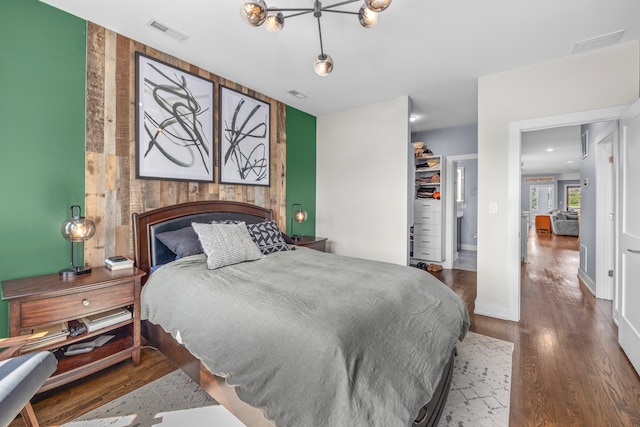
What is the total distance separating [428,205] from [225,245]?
167 inches

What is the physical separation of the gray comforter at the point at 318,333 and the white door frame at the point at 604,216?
9.64 feet

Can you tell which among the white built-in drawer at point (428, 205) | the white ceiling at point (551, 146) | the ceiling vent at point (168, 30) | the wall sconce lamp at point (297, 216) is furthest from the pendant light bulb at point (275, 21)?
the white built-in drawer at point (428, 205)

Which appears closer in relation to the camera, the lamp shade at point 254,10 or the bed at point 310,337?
the bed at point 310,337

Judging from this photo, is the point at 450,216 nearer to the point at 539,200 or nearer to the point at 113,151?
the point at 113,151

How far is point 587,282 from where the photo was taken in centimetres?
400

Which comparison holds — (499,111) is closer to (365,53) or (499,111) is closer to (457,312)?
(365,53)

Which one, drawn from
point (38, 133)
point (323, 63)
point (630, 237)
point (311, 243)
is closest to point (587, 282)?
point (630, 237)

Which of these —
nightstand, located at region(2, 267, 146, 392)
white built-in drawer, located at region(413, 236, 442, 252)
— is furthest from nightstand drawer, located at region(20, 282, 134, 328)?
white built-in drawer, located at region(413, 236, 442, 252)

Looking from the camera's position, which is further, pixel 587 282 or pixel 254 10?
pixel 587 282

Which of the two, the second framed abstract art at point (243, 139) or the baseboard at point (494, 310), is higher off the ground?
the second framed abstract art at point (243, 139)

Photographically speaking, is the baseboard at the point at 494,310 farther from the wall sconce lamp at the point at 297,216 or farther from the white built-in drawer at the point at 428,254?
the wall sconce lamp at the point at 297,216

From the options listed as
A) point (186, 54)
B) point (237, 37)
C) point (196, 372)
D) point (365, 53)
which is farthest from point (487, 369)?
point (186, 54)

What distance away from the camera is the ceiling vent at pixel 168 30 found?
2.25m

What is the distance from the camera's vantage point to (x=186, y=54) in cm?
271
